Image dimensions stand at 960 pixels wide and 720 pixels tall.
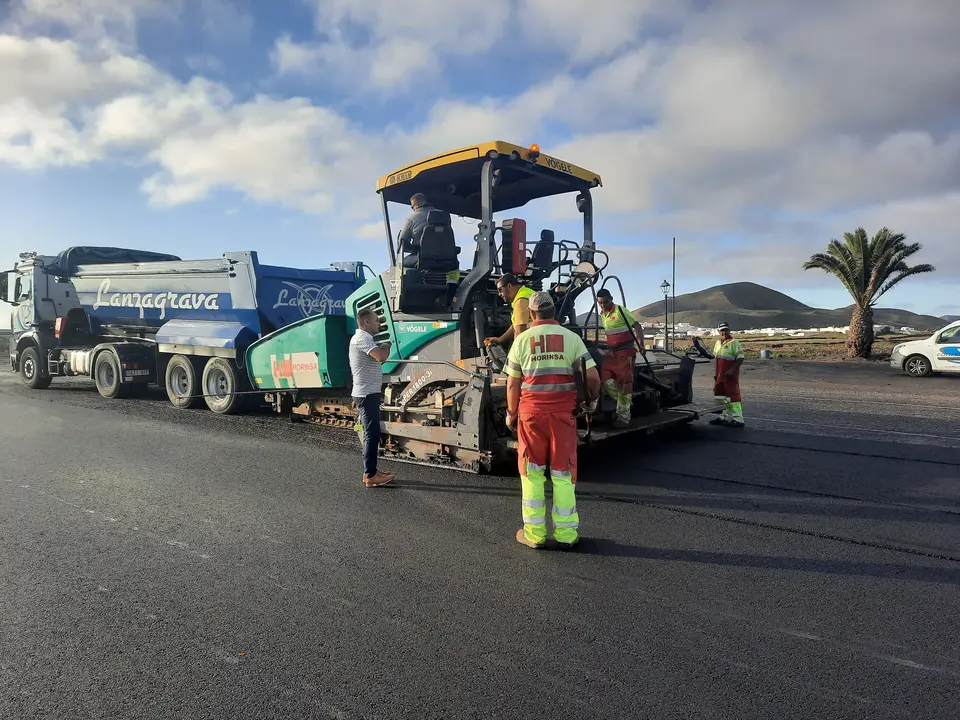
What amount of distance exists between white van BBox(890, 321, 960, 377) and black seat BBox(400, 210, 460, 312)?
16.1 m

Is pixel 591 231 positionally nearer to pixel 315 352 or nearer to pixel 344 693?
pixel 315 352

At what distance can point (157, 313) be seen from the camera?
38.3 feet

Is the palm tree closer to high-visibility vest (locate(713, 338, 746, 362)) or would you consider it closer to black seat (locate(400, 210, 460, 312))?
high-visibility vest (locate(713, 338, 746, 362))

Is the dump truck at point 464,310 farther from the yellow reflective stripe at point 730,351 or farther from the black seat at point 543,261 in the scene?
the yellow reflective stripe at point 730,351

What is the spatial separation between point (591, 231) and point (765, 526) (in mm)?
4045

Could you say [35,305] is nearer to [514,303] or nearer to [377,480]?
[377,480]

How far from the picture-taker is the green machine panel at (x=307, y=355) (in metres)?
8.00

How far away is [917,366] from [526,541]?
17815 mm

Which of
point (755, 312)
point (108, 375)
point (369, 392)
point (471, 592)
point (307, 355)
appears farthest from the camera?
point (755, 312)

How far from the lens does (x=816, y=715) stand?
2465 millimetres

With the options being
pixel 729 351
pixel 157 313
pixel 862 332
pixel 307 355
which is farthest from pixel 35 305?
pixel 862 332

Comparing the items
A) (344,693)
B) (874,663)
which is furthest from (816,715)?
(344,693)

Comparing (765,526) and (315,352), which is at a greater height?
(315,352)

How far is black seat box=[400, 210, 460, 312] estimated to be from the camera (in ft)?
21.7
